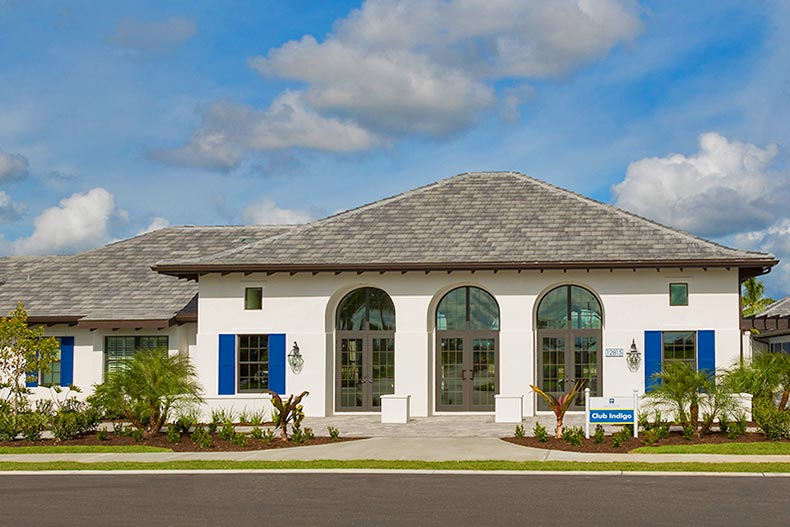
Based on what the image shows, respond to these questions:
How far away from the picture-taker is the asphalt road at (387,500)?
37.8 ft

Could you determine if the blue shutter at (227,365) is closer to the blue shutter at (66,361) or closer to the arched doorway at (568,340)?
the blue shutter at (66,361)

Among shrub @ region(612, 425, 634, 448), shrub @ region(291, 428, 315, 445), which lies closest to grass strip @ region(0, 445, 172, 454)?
shrub @ region(291, 428, 315, 445)

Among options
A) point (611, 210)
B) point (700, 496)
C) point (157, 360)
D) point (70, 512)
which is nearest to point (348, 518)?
point (70, 512)

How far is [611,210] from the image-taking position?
2764 cm

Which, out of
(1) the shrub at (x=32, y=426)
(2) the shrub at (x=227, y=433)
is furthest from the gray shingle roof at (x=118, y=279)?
(2) the shrub at (x=227, y=433)

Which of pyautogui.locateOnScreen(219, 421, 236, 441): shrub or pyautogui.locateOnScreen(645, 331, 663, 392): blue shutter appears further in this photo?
pyautogui.locateOnScreen(645, 331, 663, 392): blue shutter

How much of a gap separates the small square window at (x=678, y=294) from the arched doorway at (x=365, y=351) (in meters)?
7.73

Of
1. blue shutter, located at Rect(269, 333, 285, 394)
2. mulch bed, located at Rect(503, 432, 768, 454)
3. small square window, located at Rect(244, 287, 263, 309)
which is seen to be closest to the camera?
mulch bed, located at Rect(503, 432, 768, 454)

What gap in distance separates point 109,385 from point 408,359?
851 centimetres

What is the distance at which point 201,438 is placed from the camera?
1925 centimetres

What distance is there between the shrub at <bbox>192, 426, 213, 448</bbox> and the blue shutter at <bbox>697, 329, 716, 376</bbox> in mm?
13276

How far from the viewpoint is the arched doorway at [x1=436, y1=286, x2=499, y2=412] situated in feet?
85.6

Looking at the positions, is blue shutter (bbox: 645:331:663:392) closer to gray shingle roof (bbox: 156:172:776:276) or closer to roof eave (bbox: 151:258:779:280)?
roof eave (bbox: 151:258:779:280)

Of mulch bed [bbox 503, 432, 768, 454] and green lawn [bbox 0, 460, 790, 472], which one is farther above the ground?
mulch bed [bbox 503, 432, 768, 454]
